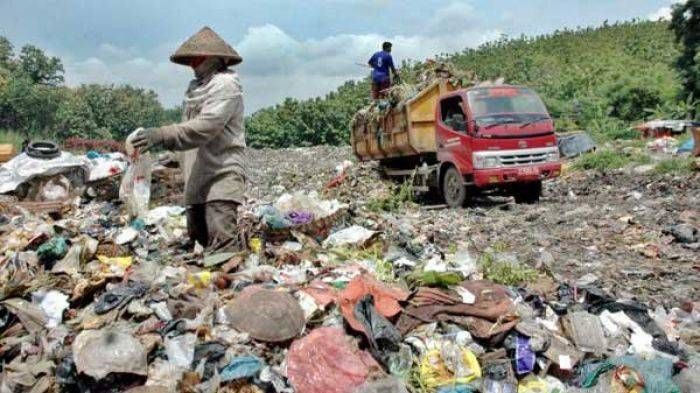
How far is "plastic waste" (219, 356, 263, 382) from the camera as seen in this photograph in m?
3.48

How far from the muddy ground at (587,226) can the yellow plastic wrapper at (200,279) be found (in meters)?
2.49

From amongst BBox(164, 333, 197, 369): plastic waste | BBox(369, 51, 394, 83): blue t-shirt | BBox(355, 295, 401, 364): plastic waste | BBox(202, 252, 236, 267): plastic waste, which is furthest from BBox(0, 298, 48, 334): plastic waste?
BBox(369, 51, 394, 83): blue t-shirt

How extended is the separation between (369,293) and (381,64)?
9.62 metres

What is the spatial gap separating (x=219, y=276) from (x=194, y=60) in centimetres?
151

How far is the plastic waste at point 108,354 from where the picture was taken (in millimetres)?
3447

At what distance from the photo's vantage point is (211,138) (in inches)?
175

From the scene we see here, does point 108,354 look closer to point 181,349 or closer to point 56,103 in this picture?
point 181,349

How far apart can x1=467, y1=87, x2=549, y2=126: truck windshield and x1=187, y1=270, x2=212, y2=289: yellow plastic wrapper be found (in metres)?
6.12

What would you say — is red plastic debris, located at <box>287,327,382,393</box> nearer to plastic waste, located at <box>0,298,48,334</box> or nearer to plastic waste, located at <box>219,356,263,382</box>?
plastic waste, located at <box>219,356,263,382</box>

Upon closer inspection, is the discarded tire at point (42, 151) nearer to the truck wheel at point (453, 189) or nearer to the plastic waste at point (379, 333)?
the truck wheel at point (453, 189)

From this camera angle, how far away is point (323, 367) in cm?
356

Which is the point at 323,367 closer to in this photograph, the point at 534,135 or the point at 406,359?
the point at 406,359

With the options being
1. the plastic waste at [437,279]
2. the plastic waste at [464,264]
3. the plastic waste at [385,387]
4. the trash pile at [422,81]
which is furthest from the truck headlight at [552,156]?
the plastic waste at [385,387]

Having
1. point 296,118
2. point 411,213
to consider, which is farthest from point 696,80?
point 296,118
